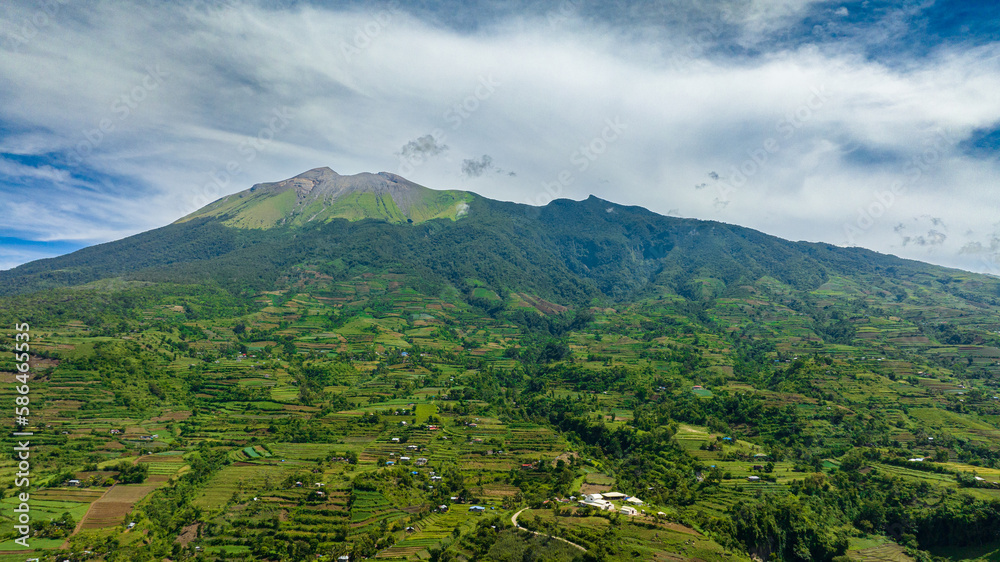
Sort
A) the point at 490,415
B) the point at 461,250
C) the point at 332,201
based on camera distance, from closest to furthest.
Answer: the point at 490,415, the point at 461,250, the point at 332,201

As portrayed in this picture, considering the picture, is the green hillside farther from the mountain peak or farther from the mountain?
the mountain peak

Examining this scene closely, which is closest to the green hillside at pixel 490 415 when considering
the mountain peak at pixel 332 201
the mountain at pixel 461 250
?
the mountain at pixel 461 250

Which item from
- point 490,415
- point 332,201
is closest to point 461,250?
point 332,201

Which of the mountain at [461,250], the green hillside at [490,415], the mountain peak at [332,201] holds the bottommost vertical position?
the green hillside at [490,415]

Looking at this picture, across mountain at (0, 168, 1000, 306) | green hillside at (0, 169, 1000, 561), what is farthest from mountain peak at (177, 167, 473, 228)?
green hillside at (0, 169, 1000, 561)

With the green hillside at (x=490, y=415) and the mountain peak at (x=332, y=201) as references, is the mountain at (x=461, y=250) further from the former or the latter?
the green hillside at (x=490, y=415)

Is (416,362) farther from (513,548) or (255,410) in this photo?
(513,548)

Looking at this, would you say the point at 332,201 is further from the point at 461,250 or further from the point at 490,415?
the point at 490,415

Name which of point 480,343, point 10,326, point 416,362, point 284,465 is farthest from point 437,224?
point 284,465

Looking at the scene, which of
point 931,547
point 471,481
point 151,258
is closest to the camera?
point 931,547
